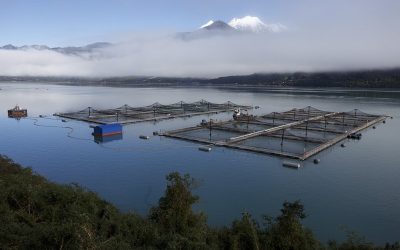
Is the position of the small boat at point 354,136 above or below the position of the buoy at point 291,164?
above

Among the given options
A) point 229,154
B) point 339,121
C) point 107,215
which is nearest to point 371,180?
point 229,154

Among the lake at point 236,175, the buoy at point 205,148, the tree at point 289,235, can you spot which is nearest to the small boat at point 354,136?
the lake at point 236,175

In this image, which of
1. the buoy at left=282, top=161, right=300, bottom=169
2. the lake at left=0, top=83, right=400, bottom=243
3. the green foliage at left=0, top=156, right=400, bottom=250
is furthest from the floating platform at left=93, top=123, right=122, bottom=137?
the green foliage at left=0, top=156, right=400, bottom=250

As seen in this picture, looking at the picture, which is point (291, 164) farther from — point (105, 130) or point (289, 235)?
point (105, 130)

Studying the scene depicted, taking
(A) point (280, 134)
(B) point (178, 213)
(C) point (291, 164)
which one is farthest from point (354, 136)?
(B) point (178, 213)

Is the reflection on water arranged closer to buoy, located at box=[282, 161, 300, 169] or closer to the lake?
the lake

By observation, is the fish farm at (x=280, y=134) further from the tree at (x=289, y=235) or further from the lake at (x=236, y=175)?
the tree at (x=289, y=235)
